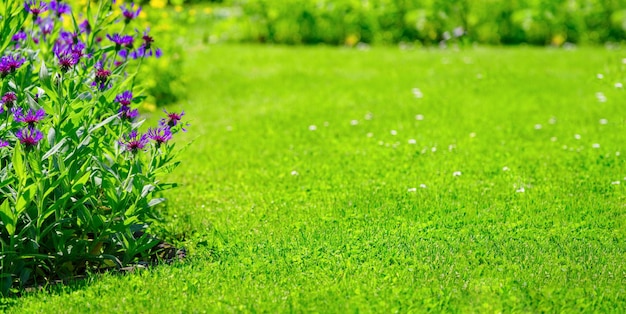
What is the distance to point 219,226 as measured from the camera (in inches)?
191

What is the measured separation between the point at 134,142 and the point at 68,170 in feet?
1.15

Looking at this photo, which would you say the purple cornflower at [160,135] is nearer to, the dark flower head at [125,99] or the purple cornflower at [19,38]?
the dark flower head at [125,99]

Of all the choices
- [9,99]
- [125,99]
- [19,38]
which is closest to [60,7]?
[19,38]

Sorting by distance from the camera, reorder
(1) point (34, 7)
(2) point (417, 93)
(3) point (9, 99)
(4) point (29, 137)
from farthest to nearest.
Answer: (2) point (417, 93) < (1) point (34, 7) < (3) point (9, 99) < (4) point (29, 137)

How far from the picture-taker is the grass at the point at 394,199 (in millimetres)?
3895

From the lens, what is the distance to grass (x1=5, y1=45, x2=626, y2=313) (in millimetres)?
3895

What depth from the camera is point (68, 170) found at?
156 inches

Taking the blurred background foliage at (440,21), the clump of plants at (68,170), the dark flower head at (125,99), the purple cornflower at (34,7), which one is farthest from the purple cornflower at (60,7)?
the blurred background foliage at (440,21)

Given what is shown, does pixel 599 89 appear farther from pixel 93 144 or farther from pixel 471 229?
pixel 93 144

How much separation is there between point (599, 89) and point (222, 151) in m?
4.12

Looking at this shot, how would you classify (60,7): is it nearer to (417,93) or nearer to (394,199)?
(394,199)

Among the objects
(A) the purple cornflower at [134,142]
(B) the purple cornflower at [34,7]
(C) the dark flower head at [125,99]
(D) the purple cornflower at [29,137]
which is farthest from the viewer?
(B) the purple cornflower at [34,7]

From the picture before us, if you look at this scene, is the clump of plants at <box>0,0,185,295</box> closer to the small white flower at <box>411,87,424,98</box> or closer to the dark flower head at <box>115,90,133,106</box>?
the dark flower head at <box>115,90,133,106</box>

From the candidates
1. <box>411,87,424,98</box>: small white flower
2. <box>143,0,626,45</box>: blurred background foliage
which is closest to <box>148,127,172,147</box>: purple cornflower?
<box>411,87,424,98</box>: small white flower
